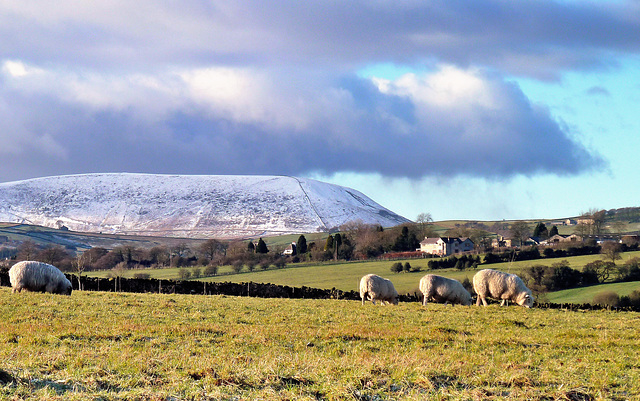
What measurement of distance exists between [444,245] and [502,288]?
8737cm

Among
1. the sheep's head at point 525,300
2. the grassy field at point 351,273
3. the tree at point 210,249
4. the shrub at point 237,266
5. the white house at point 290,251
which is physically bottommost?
the grassy field at point 351,273

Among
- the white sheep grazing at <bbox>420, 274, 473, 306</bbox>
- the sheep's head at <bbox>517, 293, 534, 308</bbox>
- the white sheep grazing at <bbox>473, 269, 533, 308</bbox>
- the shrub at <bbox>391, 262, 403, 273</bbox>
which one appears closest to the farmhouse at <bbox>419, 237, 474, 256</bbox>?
the shrub at <bbox>391, 262, 403, 273</bbox>

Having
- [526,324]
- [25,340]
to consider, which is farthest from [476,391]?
[526,324]

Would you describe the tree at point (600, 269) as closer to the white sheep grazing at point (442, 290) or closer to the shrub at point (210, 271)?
the white sheep grazing at point (442, 290)

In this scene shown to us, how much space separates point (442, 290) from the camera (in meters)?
33.4

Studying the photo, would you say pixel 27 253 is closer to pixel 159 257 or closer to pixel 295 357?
pixel 159 257

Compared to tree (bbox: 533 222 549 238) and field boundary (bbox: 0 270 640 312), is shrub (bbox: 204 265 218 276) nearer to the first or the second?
field boundary (bbox: 0 270 640 312)

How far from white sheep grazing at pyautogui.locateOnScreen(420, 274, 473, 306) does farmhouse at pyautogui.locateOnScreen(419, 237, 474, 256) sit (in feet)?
267

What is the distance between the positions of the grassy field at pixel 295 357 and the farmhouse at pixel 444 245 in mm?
96213

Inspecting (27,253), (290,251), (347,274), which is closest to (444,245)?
(347,274)

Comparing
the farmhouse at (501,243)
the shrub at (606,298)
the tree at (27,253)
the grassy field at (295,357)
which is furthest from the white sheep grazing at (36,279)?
the farmhouse at (501,243)

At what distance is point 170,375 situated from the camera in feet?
31.8

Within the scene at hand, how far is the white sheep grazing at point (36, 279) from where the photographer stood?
98.5ft

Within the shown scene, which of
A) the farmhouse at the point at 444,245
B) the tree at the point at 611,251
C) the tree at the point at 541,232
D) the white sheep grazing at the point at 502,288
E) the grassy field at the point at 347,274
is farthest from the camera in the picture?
the tree at the point at 541,232
